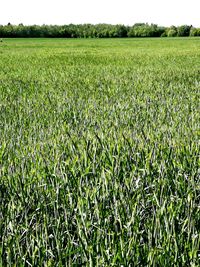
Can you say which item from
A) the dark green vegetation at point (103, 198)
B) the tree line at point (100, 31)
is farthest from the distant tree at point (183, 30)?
the dark green vegetation at point (103, 198)

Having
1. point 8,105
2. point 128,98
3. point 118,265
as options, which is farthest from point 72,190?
point 128,98

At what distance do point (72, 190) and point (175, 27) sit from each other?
97073 mm

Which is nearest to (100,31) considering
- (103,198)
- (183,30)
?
(183,30)

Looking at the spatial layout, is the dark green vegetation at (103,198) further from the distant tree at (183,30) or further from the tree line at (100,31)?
the distant tree at (183,30)

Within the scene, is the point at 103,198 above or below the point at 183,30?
below

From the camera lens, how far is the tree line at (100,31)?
87731mm

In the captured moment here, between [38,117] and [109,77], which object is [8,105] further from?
[109,77]

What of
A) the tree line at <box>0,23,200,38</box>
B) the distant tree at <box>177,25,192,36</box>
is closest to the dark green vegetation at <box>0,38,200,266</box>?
the tree line at <box>0,23,200,38</box>

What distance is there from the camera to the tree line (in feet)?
288

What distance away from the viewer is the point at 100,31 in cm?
9488

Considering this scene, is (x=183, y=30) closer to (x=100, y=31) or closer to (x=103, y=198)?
(x=100, y=31)

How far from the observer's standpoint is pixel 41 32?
87125mm

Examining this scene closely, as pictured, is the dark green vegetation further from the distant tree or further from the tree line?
the distant tree

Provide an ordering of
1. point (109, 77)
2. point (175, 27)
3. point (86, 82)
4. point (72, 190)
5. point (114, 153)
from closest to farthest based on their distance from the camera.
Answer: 1. point (72, 190)
2. point (114, 153)
3. point (86, 82)
4. point (109, 77)
5. point (175, 27)
